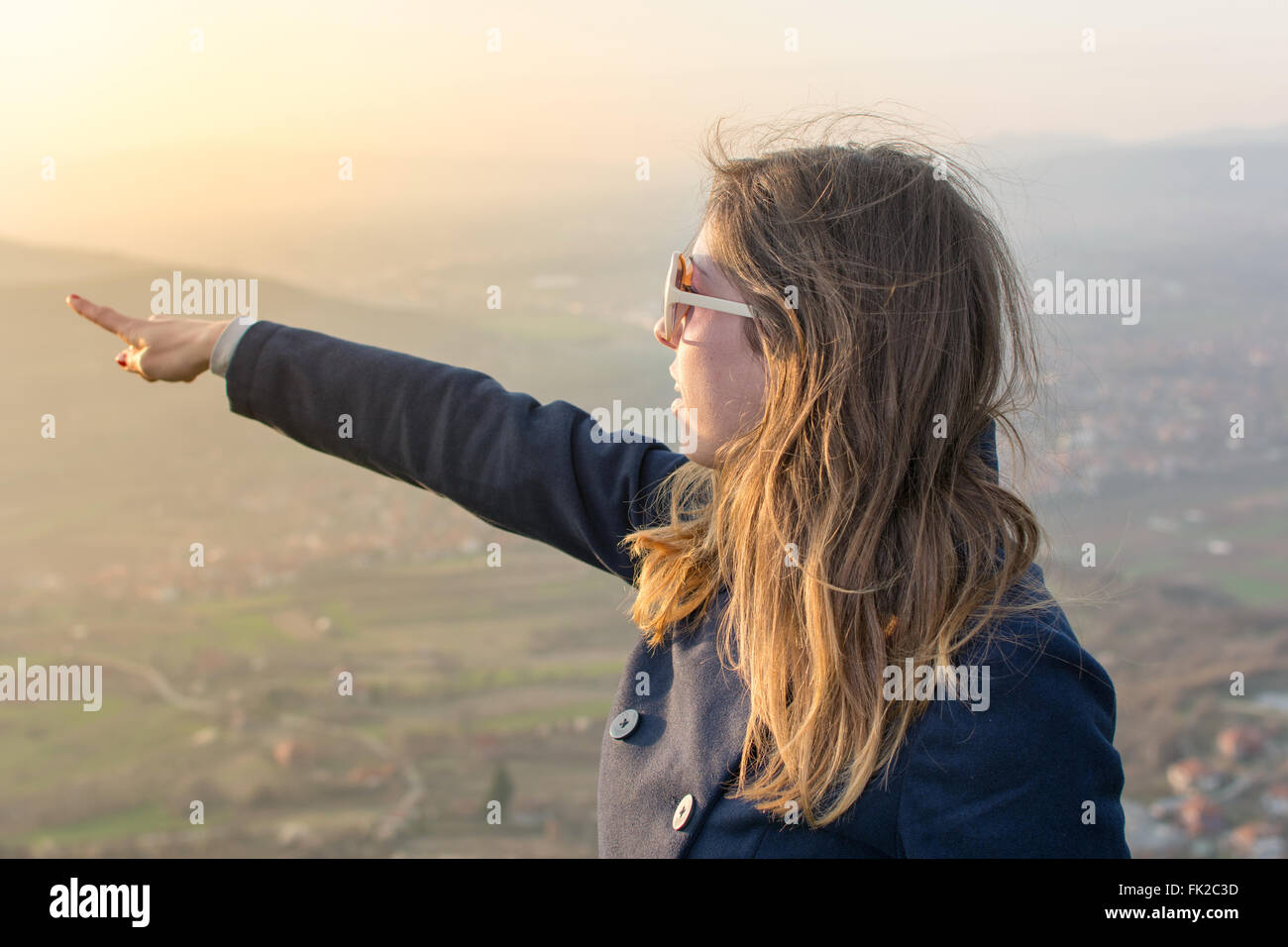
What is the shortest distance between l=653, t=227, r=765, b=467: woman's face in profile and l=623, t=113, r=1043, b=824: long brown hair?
0.02 meters

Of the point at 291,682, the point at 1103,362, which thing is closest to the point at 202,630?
the point at 291,682

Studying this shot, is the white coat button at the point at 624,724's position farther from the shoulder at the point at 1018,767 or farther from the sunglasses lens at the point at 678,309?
the sunglasses lens at the point at 678,309

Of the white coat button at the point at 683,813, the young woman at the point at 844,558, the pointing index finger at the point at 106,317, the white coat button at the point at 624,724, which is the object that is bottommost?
the white coat button at the point at 683,813

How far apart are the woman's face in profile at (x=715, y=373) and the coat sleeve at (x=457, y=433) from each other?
0.21 metres

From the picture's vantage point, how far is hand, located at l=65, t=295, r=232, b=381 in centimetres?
124

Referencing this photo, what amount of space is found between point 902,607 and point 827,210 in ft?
1.40

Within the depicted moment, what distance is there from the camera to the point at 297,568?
330 inches

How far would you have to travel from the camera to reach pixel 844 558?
924 mm

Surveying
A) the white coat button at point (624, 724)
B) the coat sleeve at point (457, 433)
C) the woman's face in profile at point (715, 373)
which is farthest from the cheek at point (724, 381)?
the white coat button at point (624, 724)

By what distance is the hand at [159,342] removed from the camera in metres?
1.24

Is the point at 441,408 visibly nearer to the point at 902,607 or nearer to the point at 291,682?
the point at 902,607

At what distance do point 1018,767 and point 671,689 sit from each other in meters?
0.42

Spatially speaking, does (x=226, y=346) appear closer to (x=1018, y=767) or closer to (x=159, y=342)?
(x=159, y=342)

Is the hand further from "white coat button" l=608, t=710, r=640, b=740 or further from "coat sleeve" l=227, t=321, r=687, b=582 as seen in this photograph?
"white coat button" l=608, t=710, r=640, b=740
